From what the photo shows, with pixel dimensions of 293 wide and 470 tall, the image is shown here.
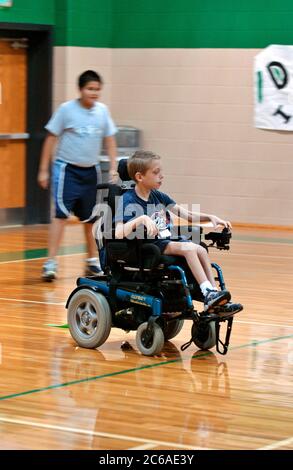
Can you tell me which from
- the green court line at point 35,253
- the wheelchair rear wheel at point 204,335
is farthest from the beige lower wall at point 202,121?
the wheelchair rear wheel at point 204,335

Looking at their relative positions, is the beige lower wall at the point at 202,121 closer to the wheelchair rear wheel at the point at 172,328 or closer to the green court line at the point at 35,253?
the green court line at the point at 35,253

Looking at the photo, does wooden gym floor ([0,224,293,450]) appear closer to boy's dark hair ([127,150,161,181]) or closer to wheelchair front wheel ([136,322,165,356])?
wheelchair front wheel ([136,322,165,356])

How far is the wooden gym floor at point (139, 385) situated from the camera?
4488 mm

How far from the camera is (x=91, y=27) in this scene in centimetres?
1363

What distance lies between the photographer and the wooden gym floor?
449cm

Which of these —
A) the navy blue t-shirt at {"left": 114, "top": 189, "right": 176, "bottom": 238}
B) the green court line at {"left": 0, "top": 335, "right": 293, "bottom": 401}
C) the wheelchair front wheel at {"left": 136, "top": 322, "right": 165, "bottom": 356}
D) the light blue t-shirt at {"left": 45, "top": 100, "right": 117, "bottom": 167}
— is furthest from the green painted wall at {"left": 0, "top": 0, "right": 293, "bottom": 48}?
the wheelchair front wheel at {"left": 136, "top": 322, "right": 165, "bottom": 356}

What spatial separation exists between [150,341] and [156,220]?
725mm

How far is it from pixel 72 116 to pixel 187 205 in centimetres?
471

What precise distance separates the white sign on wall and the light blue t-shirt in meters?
4.37

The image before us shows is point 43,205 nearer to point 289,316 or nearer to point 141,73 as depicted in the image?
point 141,73

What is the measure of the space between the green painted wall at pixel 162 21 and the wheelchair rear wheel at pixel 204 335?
7055 millimetres
